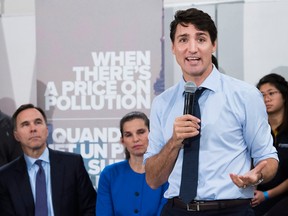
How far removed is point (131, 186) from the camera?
12.2ft

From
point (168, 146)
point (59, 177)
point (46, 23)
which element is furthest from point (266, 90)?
point (168, 146)

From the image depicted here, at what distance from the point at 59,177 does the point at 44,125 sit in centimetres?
42

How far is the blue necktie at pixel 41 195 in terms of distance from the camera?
12.6 ft

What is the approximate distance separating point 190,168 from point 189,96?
0.26 metres

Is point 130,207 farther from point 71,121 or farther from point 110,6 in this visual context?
point 110,6

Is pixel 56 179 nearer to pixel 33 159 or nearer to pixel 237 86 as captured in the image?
pixel 33 159

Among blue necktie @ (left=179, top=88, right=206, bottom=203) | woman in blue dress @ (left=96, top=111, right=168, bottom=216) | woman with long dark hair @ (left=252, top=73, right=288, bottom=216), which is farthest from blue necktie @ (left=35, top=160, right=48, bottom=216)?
blue necktie @ (left=179, top=88, right=206, bottom=203)

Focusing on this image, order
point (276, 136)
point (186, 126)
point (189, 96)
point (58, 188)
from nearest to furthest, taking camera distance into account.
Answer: point (186, 126) → point (189, 96) → point (276, 136) → point (58, 188)

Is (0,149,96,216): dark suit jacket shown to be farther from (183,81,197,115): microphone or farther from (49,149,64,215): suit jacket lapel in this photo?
(183,81,197,115): microphone

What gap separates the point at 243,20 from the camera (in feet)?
14.0

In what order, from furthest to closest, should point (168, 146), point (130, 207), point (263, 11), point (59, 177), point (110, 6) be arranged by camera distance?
1. point (110, 6)
2. point (263, 11)
3. point (59, 177)
4. point (130, 207)
5. point (168, 146)

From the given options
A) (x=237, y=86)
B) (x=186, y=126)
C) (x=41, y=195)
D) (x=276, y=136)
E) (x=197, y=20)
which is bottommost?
(x=41, y=195)

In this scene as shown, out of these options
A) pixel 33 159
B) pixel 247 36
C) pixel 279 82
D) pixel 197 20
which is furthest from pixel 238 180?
pixel 247 36

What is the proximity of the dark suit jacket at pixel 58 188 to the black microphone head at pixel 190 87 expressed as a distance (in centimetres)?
218
